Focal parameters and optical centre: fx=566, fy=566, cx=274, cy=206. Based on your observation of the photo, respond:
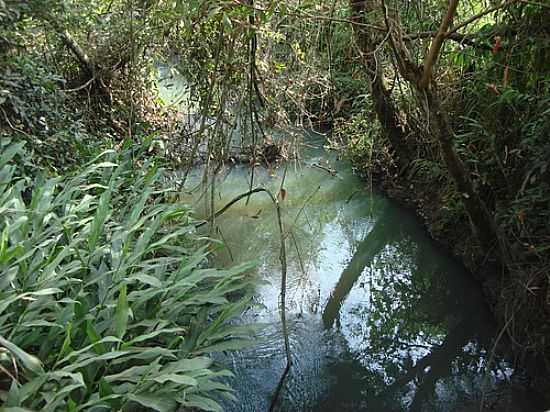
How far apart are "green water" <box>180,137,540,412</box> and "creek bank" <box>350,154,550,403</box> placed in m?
0.09

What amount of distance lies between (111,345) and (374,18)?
89.4 inches

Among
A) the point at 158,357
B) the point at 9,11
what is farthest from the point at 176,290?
the point at 9,11

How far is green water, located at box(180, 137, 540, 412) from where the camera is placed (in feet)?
9.98

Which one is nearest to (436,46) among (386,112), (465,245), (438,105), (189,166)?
(438,105)

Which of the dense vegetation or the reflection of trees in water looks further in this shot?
the reflection of trees in water

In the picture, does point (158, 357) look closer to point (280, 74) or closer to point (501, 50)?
point (280, 74)

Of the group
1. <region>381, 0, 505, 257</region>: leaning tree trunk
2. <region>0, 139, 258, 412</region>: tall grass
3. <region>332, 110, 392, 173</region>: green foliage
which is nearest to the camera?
<region>0, 139, 258, 412</region>: tall grass

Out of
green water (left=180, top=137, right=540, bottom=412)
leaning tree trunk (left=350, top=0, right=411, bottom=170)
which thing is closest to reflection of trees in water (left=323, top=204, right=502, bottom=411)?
green water (left=180, top=137, right=540, bottom=412)

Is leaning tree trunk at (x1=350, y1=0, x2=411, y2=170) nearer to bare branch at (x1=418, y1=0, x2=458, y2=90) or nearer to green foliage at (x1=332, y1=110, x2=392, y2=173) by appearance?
green foliage at (x1=332, y1=110, x2=392, y2=173)

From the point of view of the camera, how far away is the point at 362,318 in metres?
3.79

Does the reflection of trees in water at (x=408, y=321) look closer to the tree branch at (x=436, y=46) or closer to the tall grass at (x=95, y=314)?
the tall grass at (x=95, y=314)

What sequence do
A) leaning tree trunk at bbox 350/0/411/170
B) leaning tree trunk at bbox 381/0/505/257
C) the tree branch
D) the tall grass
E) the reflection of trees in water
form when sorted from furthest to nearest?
1. leaning tree trunk at bbox 350/0/411/170
2. the reflection of trees in water
3. leaning tree trunk at bbox 381/0/505/257
4. the tree branch
5. the tall grass

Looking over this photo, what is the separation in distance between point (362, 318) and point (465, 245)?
3.15 ft

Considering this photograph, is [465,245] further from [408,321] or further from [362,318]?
[362,318]
